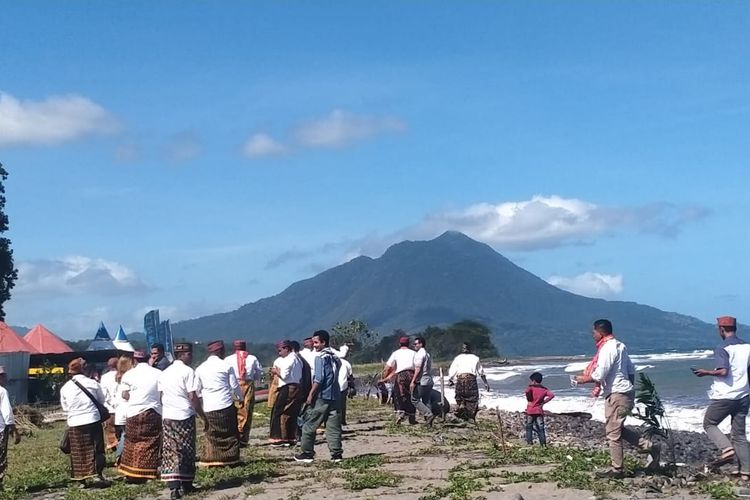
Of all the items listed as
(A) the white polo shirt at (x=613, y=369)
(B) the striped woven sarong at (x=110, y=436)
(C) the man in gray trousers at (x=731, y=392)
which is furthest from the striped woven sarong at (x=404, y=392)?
(C) the man in gray trousers at (x=731, y=392)

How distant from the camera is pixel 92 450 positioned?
40.1 feet

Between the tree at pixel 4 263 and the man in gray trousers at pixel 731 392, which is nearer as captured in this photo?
the man in gray trousers at pixel 731 392

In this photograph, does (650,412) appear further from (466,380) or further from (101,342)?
(101,342)

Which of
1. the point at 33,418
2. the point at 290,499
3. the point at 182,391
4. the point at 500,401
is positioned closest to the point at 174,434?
the point at 182,391

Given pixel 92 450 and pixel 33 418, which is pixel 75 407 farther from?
pixel 33 418

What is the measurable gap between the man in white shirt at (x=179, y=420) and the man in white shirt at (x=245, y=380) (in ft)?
13.7

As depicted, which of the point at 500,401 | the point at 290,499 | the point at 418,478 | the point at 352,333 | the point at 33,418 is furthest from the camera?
the point at 352,333

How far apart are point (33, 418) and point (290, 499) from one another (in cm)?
1642

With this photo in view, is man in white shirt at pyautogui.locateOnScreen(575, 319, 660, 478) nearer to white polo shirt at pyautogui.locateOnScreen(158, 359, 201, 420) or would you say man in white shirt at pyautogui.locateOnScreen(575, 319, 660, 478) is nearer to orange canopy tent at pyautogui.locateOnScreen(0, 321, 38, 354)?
white polo shirt at pyautogui.locateOnScreen(158, 359, 201, 420)

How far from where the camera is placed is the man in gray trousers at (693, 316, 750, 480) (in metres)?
10.5

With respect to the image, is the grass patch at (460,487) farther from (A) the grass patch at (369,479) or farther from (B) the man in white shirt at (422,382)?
(B) the man in white shirt at (422,382)

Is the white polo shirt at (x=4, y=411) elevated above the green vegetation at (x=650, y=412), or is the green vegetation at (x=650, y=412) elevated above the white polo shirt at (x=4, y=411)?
the white polo shirt at (x=4, y=411)

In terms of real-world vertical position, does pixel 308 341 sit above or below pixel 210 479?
above

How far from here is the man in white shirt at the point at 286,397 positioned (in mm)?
14953
